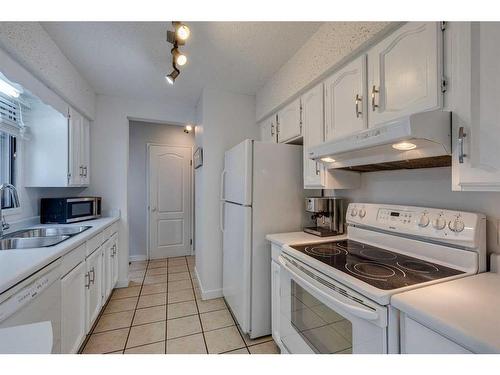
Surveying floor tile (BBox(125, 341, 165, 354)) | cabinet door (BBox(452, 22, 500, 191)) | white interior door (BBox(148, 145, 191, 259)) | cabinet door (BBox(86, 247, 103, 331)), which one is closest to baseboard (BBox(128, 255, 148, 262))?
white interior door (BBox(148, 145, 191, 259))

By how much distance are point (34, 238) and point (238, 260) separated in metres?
1.61

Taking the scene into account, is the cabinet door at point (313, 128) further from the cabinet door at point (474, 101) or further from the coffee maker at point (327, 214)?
the cabinet door at point (474, 101)

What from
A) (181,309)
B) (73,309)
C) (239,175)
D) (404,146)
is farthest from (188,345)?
(404,146)

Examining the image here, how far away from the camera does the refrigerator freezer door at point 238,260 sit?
73.2 inches

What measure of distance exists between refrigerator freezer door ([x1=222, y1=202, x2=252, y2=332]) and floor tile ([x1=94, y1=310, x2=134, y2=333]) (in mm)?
943

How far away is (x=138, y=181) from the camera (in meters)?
3.92

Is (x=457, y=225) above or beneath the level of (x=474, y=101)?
beneath

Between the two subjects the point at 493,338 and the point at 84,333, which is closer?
the point at 493,338

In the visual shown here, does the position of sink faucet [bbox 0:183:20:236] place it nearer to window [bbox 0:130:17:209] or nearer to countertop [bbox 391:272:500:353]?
window [bbox 0:130:17:209]

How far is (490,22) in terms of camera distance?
0.83m

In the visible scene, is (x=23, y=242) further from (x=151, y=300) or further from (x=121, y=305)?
(x=151, y=300)
